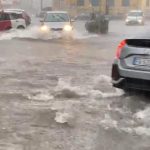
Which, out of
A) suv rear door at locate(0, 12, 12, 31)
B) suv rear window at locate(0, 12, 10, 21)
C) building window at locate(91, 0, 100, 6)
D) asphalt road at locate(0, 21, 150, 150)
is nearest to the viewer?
asphalt road at locate(0, 21, 150, 150)

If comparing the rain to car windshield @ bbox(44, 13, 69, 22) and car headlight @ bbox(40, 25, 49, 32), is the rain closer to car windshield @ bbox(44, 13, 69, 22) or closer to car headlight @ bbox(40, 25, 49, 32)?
car headlight @ bbox(40, 25, 49, 32)

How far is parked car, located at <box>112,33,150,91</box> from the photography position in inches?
309

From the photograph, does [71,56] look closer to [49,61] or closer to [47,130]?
[49,61]

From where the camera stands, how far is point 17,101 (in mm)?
8375

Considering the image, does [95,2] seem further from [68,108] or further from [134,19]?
[68,108]

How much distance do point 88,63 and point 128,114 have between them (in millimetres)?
6917

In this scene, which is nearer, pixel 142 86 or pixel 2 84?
pixel 142 86

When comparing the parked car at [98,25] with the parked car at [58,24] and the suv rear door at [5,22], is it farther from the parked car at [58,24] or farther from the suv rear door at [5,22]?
the suv rear door at [5,22]

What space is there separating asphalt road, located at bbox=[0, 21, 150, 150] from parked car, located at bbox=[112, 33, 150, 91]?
37 centimetres

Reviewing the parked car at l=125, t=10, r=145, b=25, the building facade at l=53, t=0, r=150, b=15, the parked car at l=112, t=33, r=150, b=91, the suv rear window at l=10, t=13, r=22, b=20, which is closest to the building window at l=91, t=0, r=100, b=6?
the building facade at l=53, t=0, r=150, b=15

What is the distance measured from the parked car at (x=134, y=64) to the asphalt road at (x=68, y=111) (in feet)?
1.21

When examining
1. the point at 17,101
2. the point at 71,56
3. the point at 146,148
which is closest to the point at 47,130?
the point at 146,148

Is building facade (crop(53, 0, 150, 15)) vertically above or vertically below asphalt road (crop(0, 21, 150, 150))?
below

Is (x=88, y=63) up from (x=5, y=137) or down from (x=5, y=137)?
down
